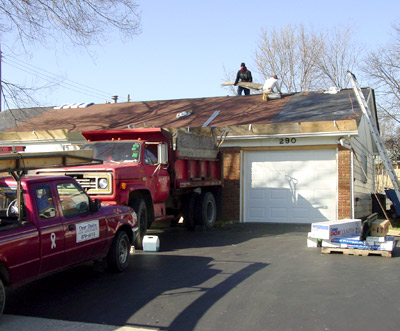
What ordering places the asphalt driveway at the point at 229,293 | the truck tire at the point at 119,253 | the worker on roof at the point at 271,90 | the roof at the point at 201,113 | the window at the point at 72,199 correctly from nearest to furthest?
1. the asphalt driveway at the point at 229,293
2. the window at the point at 72,199
3. the truck tire at the point at 119,253
4. the roof at the point at 201,113
5. the worker on roof at the point at 271,90

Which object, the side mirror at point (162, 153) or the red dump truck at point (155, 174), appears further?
the side mirror at point (162, 153)

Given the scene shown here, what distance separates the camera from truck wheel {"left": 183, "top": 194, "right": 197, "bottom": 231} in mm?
12492

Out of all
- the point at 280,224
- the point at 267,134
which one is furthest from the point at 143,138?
the point at 280,224

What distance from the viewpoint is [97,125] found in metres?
17.6

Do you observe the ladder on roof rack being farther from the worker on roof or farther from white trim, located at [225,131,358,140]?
the worker on roof

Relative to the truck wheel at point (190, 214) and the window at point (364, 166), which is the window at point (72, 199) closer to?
the truck wheel at point (190, 214)

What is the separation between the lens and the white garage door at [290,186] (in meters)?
13.7

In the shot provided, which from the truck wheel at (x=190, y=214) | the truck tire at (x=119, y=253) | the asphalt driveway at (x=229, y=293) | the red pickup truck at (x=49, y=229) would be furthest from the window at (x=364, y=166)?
the red pickup truck at (x=49, y=229)

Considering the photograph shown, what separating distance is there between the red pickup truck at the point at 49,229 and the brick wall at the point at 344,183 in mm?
7955

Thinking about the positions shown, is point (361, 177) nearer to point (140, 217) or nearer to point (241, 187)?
point (241, 187)

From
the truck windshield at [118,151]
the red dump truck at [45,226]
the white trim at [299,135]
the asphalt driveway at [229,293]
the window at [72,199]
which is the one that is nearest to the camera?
the asphalt driveway at [229,293]

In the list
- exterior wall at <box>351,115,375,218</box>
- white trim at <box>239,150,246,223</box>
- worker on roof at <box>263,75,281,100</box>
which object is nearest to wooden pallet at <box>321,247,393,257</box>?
exterior wall at <box>351,115,375,218</box>

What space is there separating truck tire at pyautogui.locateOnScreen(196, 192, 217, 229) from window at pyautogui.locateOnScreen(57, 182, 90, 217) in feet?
19.6

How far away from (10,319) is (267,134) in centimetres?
1004
